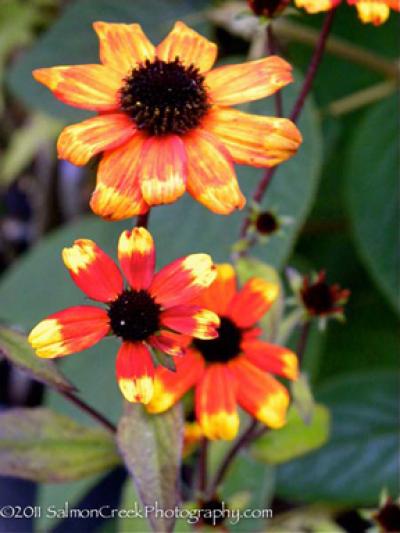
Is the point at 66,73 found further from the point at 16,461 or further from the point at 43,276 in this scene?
the point at 43,276

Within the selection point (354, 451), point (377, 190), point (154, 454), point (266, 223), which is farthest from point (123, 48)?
point (354, 451)

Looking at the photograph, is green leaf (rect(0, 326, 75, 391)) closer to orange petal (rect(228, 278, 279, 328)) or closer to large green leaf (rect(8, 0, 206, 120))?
orange petal (rect(228, 278, 279, 328))

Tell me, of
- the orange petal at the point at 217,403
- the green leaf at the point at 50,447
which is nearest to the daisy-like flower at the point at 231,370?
the orange petal at the point at 217,403

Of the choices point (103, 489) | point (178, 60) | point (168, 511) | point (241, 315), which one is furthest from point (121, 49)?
point (103, 489)

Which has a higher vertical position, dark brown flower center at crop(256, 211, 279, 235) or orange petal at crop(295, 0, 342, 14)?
orange petal at crop(295, 0, 342, 14)

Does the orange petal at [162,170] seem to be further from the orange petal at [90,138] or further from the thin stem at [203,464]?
the thin stem at [203,464]

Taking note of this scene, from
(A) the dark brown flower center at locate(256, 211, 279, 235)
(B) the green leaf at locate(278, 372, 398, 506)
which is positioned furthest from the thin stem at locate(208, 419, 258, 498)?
(B) the green leaf at locate(278, 372, 398, 506)
